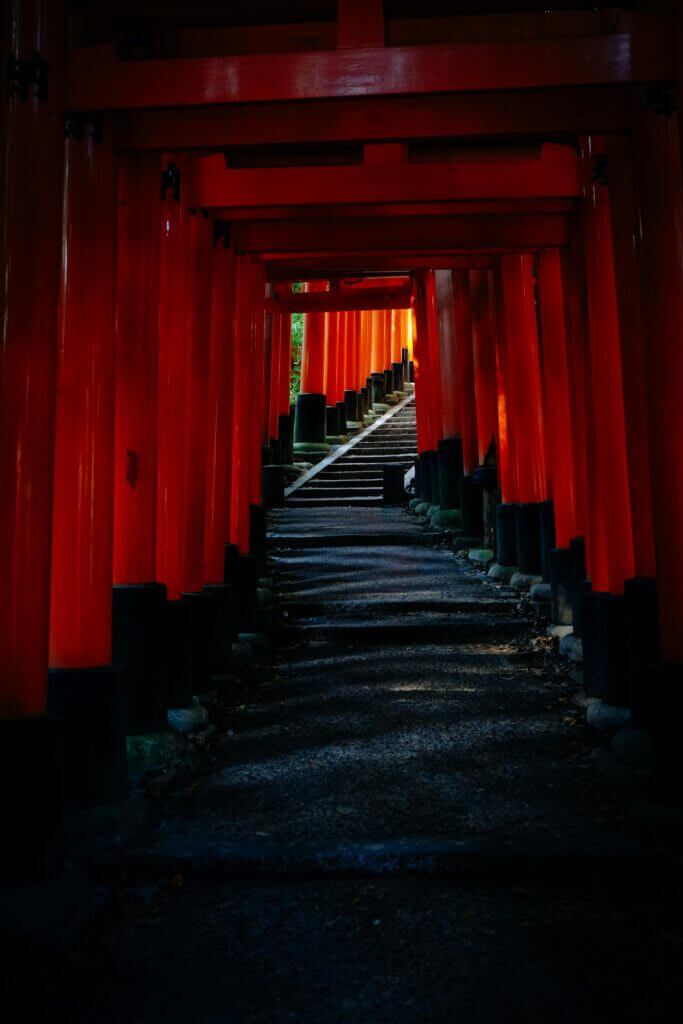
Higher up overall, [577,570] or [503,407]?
[503,407]

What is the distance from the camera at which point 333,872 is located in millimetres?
3541

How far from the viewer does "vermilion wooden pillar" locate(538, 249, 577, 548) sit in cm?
757

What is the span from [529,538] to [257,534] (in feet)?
9.07

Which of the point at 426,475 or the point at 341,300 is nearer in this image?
the point at 426,475

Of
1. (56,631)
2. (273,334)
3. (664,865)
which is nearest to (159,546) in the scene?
(56,631)

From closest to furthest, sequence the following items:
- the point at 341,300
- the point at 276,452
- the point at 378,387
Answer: the point at 341,300 → the point at 276,452 → the point at 378,387

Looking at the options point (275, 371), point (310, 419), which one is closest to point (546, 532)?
point (275, 371)

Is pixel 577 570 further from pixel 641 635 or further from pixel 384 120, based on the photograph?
pixel 384 120

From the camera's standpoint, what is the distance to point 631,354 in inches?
184

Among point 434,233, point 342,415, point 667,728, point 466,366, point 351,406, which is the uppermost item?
point 351,406

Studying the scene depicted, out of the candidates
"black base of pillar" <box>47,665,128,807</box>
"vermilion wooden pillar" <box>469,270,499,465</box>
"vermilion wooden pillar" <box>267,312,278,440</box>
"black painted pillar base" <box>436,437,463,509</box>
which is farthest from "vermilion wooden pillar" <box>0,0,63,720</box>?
"vermilion wooden pillar" <box>267,312,278,440</box>

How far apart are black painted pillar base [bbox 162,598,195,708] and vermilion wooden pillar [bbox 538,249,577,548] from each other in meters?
3.52

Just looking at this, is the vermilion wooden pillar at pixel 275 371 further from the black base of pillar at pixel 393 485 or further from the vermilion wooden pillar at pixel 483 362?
the vermilion wooden pillar at pixel 483 362

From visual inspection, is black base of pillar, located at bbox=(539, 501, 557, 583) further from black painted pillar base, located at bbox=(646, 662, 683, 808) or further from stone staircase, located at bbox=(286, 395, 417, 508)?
stone staircase, located at bbox=(286, 395, 417, 508)
